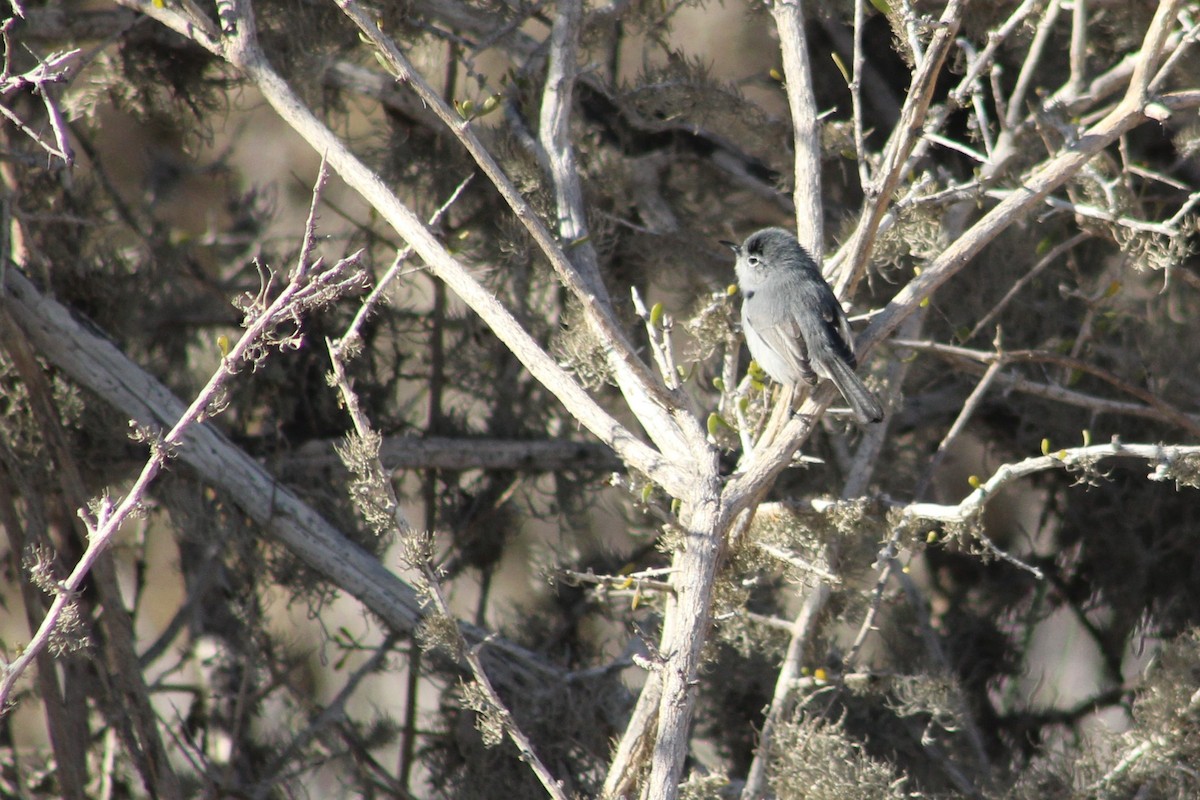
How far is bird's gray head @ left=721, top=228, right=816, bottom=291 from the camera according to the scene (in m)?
3.10

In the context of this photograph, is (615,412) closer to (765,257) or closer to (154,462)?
(765,257)

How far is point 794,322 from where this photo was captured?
2.98 metres

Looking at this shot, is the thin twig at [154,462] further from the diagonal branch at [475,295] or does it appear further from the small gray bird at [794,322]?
the small gray bird at [794,322]

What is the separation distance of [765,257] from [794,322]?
1.09 feet

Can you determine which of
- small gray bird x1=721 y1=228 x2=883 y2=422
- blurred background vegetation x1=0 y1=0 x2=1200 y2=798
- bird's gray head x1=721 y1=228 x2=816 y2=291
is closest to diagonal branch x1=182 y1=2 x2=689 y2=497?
blurred background vegetation x1=0 y1=0 x2=1200 y2=798

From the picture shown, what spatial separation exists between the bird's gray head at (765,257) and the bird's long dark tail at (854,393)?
1.09ft

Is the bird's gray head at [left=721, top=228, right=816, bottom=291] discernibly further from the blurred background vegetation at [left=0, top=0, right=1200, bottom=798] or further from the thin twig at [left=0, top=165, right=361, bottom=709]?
the thin twig at [left=0, top=165, right=361, bottom=709]

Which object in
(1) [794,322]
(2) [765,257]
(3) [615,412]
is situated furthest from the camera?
(3) [615,412]

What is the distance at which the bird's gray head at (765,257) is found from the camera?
10.2ft

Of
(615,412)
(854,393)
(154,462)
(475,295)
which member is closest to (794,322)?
(854,393)

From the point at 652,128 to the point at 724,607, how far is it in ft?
5.50

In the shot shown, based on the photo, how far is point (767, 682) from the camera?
12.3ft

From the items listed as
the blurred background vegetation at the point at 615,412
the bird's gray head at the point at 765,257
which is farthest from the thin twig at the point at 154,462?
the bird's gray head at the point at 765,257

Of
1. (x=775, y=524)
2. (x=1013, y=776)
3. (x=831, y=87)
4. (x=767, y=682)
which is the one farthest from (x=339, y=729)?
(x=831, y=87)
